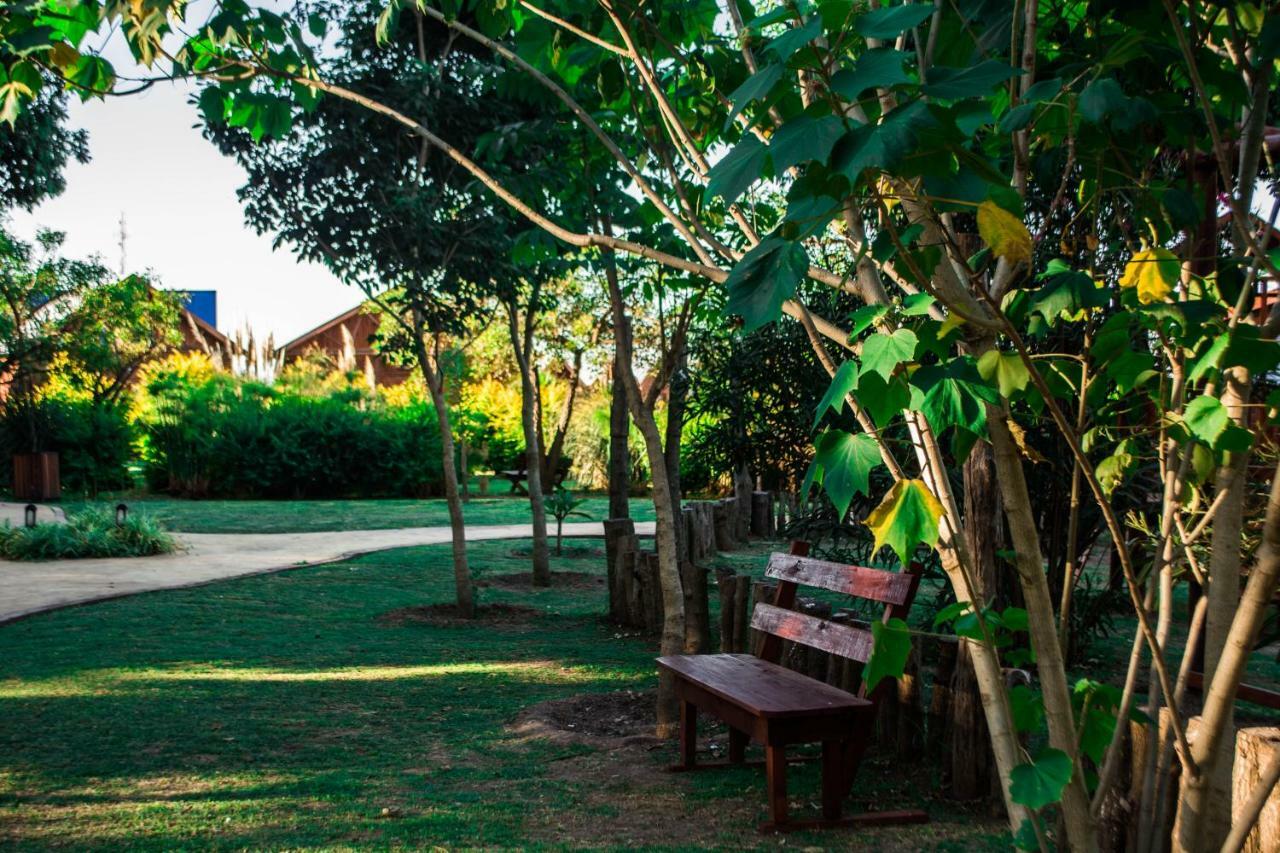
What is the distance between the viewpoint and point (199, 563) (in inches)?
500

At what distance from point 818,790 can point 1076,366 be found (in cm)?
269

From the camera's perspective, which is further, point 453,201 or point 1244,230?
point 453,201

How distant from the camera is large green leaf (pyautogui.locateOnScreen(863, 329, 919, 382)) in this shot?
157 centimetres

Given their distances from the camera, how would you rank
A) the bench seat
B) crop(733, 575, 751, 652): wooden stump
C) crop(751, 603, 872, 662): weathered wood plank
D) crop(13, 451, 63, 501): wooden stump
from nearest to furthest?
the bench seat → crop(751, 603, 872, 662): weathered wood plank → crop(733, 575, 751, 652): wooden stump → crop(13, 451, 63, 501): wooden stump

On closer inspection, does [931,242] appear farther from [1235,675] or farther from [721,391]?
[721,391]

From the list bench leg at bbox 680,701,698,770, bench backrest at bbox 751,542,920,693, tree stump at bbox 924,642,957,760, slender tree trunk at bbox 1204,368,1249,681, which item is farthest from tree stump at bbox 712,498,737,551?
slender tree trunk at bbox 1204,368,1249,681

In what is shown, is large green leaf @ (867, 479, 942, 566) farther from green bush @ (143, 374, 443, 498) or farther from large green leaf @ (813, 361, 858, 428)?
green bush @ (143, 374, 443, 498)

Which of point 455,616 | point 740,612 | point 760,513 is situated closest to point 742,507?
point 760,513

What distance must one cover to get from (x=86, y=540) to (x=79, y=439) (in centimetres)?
1156

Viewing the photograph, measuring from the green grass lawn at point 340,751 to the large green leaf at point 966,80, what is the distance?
9.96ft

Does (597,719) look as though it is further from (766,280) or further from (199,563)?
(199,563)

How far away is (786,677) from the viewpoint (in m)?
4.57

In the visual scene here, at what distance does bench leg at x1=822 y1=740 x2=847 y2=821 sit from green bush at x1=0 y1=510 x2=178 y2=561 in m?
11.5

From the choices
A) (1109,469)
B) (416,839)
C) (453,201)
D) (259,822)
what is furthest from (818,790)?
(453,201)
